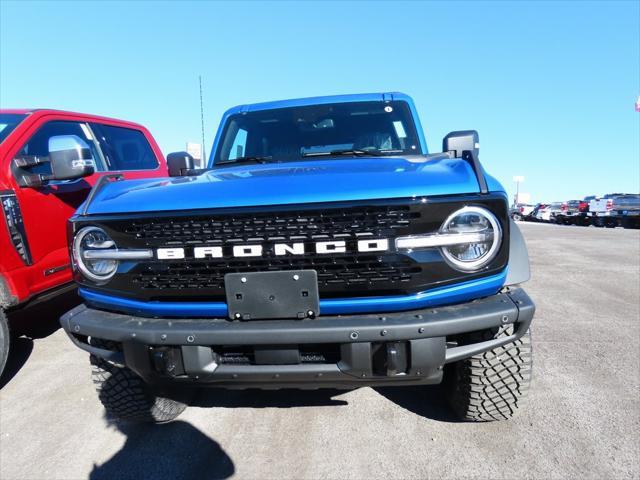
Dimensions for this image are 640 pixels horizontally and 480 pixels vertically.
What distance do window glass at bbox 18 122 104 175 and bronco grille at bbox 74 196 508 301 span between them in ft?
6.81

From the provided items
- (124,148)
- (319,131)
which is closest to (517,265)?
(319,131)

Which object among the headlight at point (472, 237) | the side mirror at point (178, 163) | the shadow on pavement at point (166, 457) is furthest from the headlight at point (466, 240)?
the side mirror at point (178, 163)

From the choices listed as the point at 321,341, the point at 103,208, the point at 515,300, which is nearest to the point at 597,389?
the point at 515,300

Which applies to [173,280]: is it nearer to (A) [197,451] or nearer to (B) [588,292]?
(A) [197,451]

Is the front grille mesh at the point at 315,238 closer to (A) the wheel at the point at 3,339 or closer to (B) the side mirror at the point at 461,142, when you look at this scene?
(B) the side mirror at the point at 461,142

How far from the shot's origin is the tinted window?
475 centimetres

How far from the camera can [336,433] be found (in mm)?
2459

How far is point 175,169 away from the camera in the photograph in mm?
3236

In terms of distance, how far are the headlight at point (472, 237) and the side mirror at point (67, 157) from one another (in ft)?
9.25

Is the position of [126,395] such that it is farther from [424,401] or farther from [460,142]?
[460,142]

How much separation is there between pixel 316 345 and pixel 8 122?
142 inches

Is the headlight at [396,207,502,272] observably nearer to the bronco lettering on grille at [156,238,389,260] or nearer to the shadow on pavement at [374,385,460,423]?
the bronco lettering on grille at [156,238,389,260]

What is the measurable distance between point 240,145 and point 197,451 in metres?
2.31

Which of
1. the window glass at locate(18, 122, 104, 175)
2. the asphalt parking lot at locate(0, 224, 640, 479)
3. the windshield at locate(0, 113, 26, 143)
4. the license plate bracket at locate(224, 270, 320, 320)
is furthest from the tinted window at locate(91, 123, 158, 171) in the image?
the license plate bracket at locate(224, 270, 320, 320)
